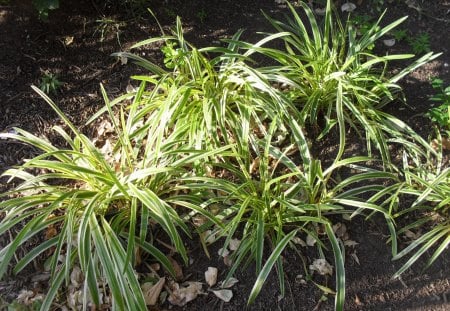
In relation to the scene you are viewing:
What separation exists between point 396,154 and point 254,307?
47.3 inches

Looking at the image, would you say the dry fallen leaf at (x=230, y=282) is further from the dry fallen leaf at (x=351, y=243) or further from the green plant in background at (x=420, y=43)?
the green plant in background at (x=420, y=43)

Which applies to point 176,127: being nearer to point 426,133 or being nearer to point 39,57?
point 39,57

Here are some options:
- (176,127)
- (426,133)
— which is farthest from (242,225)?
(426,133)

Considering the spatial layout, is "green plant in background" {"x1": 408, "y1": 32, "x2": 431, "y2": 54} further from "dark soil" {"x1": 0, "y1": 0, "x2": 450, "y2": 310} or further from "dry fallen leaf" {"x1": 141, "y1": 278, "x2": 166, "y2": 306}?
"dry fallen leaf" {"x1": 141, "y1": 278, "x2": 166, "y2": 306}

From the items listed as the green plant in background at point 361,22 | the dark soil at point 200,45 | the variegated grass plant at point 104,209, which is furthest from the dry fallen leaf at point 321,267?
the green plant in background at point 361,22

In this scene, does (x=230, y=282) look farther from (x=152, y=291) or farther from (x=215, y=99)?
(x=215, y=99)

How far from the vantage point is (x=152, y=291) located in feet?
7.41

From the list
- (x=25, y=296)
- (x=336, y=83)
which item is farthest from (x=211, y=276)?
(x=336, y=83)

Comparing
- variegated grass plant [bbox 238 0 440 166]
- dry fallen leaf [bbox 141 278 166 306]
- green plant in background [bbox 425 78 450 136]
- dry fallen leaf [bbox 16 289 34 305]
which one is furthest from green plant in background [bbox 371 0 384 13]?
dry fallen leaf [bbox 16 289 34 305]

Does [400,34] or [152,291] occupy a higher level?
[400,34]

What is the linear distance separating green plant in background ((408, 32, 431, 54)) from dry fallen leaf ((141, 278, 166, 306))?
2.18m

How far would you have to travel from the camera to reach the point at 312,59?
270cm

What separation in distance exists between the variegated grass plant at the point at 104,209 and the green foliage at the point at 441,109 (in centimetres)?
132

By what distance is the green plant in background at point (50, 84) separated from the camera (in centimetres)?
295
